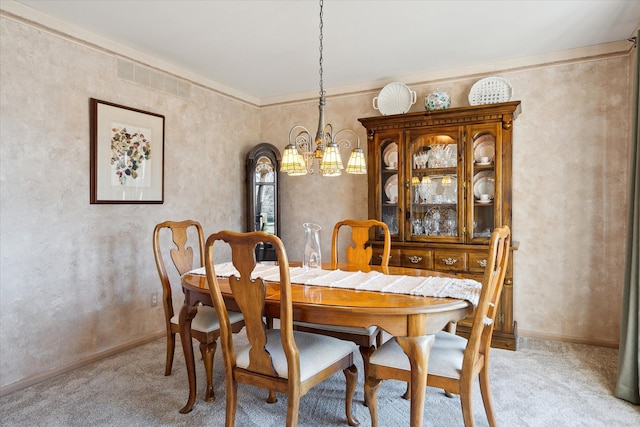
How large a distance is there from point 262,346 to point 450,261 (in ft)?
6.98

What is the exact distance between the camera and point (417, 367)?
5.60ft

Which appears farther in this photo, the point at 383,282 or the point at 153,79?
the point at 153,79

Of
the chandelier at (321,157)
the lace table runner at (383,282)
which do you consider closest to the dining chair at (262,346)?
the lace table runner at (383,282)

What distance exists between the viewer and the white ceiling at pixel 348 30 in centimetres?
259

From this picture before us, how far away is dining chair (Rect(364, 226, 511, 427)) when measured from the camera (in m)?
1.73

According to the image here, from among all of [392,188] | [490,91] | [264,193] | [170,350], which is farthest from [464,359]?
[264,193]

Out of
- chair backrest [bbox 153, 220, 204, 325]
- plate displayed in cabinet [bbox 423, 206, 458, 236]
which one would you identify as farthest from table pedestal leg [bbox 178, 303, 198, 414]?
plate displayed in cabinet [bbox 423, 206, 458, 236]

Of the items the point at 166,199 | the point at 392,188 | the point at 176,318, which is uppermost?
the point at 392,188

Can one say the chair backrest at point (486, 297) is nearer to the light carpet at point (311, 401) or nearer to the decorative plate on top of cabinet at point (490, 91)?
the light carpet at point (311, 401)

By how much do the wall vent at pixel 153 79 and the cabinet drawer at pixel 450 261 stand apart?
110 inches

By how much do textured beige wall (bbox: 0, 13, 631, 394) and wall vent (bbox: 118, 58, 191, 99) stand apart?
0.06 metres

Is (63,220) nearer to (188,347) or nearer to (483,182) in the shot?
(188,347)

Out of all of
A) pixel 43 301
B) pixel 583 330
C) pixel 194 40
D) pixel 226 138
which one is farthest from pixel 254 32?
pixel 583 330

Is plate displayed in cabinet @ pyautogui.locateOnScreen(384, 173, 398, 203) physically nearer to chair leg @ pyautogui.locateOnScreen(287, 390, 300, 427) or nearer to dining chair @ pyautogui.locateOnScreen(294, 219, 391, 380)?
dining chair @ pyautogui.locateOnScreen(294, 219, 391, 380)
